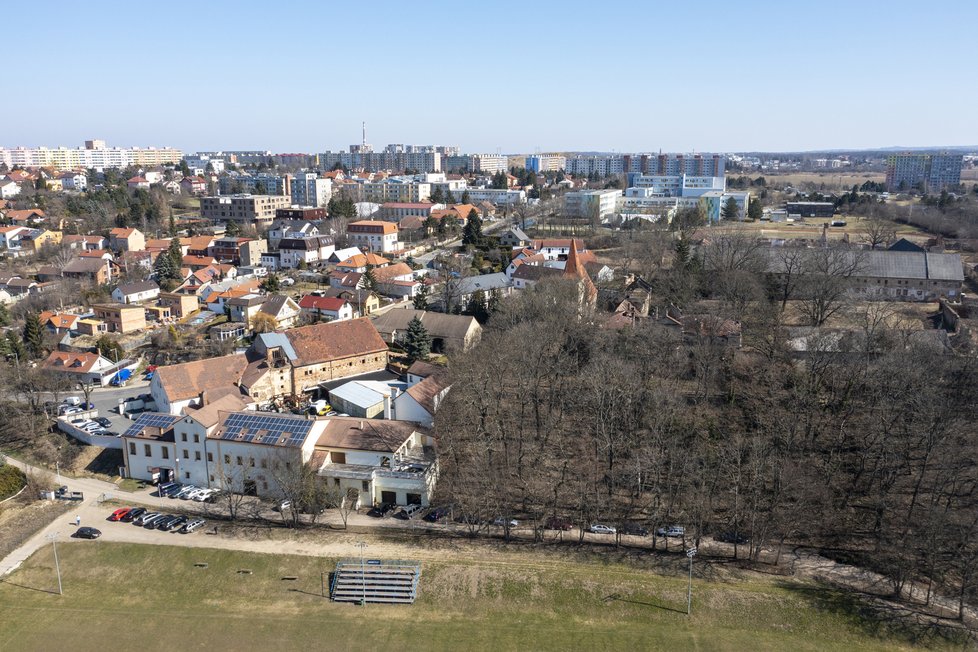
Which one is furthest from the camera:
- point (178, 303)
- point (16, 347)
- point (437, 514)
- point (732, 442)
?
point (178, 303)

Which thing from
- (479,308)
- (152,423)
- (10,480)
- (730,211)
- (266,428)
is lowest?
(10,480)

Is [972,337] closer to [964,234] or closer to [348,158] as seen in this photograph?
[964,234]

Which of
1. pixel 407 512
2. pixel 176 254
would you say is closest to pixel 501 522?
pixel 407 512

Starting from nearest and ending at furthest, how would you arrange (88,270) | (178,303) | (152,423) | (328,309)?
(152,423)
(328,309)
(178,303)
(88,270)

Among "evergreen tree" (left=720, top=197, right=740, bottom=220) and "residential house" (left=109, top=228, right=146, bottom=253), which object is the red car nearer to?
"residential house" (left=109, top=228, right=146, bottom=253)

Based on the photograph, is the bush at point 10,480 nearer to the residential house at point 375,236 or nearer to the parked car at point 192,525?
the parked car at point 192,525

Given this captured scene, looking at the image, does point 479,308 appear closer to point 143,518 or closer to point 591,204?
point 143,518
